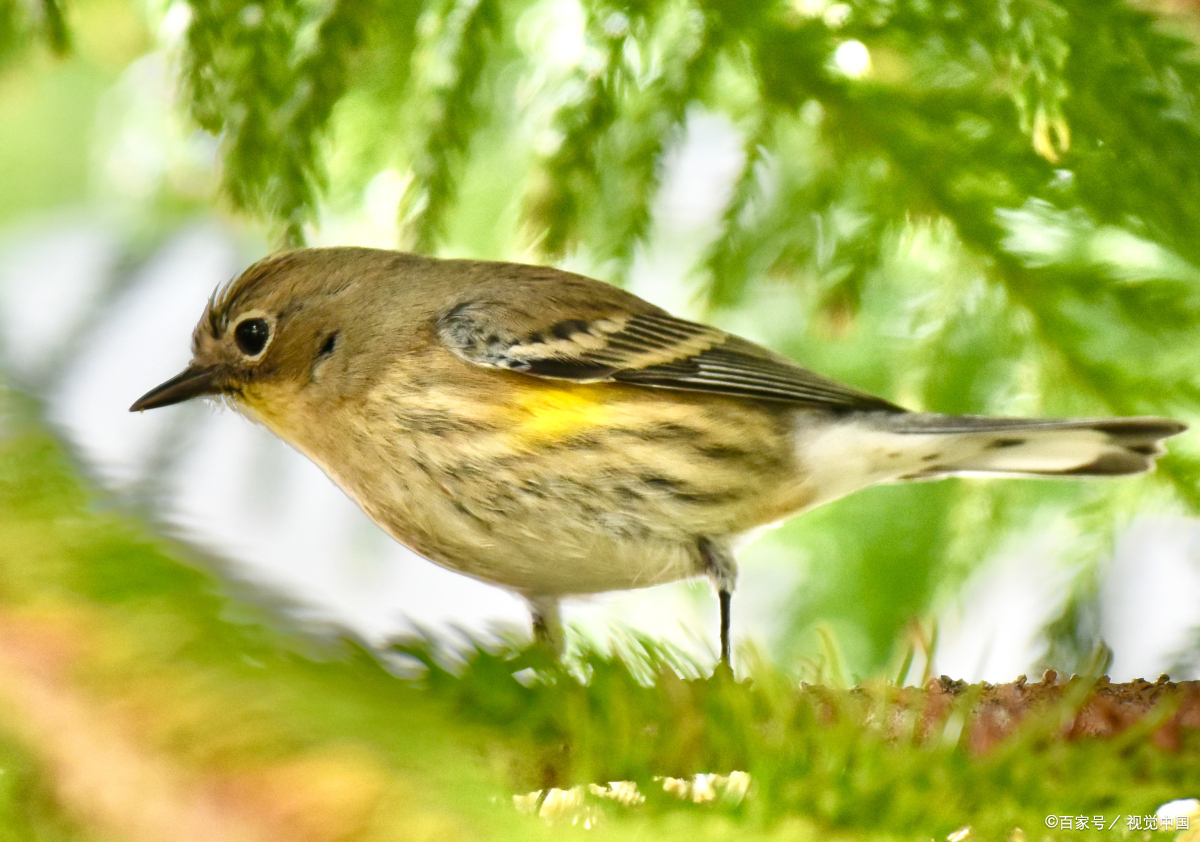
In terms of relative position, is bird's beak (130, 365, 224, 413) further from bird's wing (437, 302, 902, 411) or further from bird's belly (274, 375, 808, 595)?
bird's wing (437, 302, 902, 411)

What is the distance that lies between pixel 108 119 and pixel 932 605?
2.73 meters

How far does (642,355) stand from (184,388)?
82cm

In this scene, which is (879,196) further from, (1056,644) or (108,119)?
(108,119)

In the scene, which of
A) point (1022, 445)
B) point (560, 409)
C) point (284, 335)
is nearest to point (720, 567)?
point (560, 409)

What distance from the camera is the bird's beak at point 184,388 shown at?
1.73 meters

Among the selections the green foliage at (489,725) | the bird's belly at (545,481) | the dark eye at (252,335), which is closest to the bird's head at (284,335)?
the dark eye at (252,335)

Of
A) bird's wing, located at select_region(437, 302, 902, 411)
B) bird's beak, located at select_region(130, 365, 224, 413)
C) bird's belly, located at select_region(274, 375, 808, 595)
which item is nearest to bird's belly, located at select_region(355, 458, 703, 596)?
bird's belly, located at select_region(274, 375, 808, 595)

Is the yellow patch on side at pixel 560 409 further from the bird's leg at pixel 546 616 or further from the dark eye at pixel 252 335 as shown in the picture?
the dark eye at pixel 252 335

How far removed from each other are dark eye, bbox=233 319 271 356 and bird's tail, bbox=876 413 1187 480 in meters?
1.18

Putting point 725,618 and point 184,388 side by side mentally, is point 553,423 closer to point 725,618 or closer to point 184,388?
point 725,618

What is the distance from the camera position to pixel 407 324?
1898 millimetres

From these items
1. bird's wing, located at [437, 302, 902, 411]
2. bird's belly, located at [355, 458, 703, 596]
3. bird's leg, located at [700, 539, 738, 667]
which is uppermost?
bird's wing, located at [437, 302, 902, 411]

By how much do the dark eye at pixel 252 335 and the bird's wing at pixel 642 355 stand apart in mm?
329

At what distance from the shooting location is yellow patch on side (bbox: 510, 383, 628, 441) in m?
1.69
